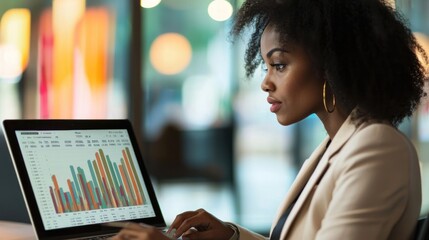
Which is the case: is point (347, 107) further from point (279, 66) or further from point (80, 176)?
point (80, 176)

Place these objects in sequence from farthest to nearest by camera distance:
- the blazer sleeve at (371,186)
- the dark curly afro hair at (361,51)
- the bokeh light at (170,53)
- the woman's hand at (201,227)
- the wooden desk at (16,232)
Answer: the bokeh light at (170,53) < the wooden desk at (16,232) < the woman's hand at (201,227) < the dark curly afro hair at (361,51) < the blazer sleeve at (371,186)

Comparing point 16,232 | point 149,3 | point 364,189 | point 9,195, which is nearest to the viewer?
point 364,189

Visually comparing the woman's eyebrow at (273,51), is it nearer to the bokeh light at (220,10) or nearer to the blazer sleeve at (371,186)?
the blazer sleeve at (371,186)

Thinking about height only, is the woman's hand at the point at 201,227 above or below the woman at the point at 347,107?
below

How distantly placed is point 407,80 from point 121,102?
4515 millimetres

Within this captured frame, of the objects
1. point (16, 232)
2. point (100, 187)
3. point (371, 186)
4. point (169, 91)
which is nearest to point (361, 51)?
point (371, 186)

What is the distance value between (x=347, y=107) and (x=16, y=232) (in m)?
1.02

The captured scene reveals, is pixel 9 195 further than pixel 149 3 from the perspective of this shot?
No

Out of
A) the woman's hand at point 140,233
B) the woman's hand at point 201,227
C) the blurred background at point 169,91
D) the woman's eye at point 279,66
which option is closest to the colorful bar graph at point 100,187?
the woman's hand at point 201,227

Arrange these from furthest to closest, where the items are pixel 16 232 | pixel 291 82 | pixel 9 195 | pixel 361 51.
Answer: pixel 9 195 → pixel 16 232 → pixel 291 82 → pixel 361 51

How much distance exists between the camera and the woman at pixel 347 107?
166cm

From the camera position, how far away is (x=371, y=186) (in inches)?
64.8

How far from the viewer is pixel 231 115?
20.6 feet

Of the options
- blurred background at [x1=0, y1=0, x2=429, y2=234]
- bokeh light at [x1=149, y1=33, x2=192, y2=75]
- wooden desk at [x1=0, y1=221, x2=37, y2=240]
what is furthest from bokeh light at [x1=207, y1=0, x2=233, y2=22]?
wooden desk at [x1=0, y1=221, x2=37, y2=240]
